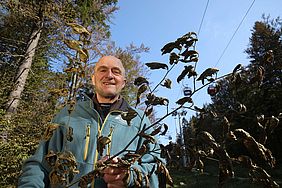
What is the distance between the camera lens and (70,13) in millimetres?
8242

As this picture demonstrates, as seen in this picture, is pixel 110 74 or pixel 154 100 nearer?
pixel 154 100

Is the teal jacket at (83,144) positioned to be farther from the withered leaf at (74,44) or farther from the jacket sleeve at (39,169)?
the withered leaf at (74,44)

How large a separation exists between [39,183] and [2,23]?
35.5ft

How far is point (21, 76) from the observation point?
7684 mm

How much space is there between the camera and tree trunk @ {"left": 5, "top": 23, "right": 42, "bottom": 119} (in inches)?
276

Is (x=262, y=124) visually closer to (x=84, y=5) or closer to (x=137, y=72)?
(x=84, y=5)

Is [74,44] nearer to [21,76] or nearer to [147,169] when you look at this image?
[147,169]

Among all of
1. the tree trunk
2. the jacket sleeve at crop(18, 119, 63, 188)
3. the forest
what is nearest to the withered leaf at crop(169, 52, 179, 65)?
the forest

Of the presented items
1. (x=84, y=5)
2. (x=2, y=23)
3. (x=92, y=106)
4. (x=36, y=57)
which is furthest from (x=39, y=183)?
(x=2, y=23)

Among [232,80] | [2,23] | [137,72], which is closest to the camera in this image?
[232,80]

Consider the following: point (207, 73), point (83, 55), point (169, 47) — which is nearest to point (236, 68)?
point (207, 73)

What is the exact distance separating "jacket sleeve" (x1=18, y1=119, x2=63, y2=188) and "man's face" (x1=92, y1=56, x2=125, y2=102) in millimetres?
377

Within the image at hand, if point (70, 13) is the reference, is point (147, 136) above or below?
below

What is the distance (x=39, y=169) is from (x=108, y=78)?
66cm
